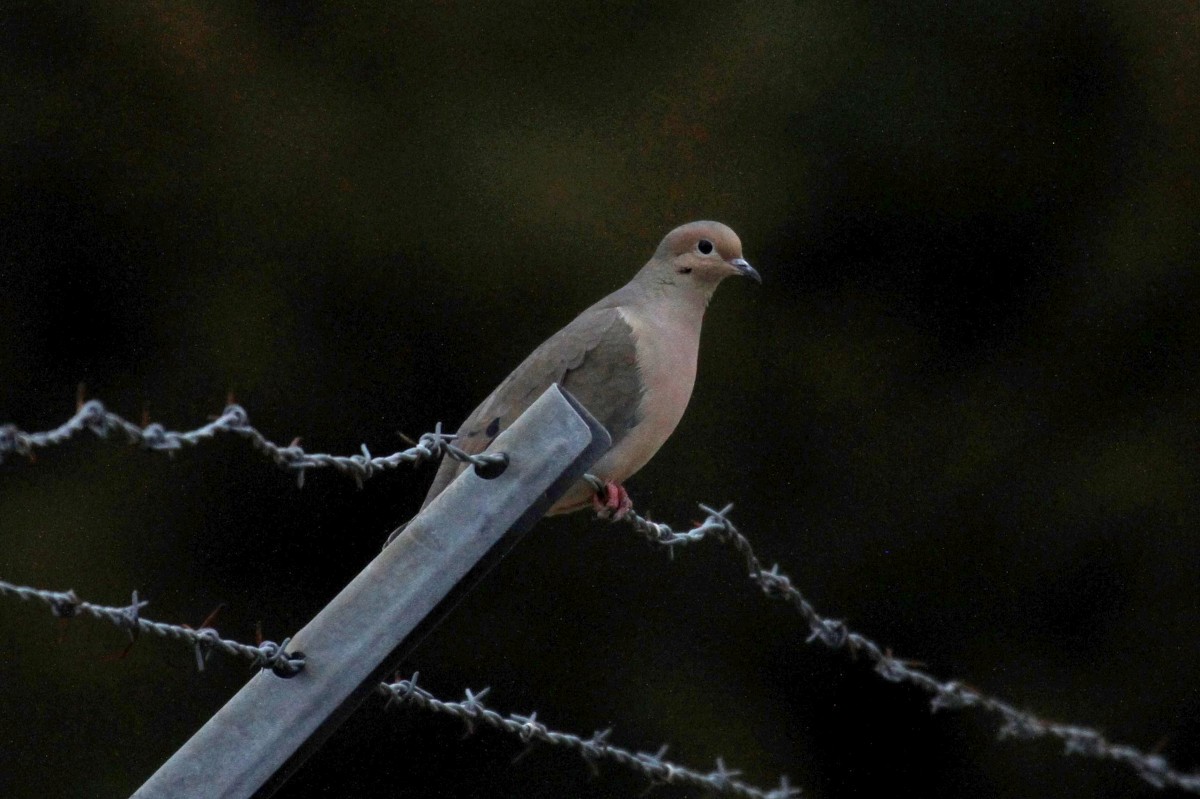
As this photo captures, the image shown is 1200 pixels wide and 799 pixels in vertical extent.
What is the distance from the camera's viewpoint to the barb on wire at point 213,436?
141 centimetres

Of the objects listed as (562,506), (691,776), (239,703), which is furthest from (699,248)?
(239,703)

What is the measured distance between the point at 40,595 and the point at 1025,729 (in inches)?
73.9

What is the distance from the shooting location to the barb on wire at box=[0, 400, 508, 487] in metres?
1.41

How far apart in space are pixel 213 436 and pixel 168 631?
8.4 inches

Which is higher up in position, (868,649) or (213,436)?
(868,649)

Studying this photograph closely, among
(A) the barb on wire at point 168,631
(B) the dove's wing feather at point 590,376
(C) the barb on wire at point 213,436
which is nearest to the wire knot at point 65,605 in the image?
(A) the barb on wire at point 168,631

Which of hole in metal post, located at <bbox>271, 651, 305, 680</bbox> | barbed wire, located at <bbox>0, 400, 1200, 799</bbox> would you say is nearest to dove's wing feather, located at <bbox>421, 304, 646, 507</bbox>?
barbed wire, located at <bbox>0, 400, 1200, 799</bbox>

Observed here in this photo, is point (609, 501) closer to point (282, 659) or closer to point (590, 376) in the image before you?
point (590, 376)

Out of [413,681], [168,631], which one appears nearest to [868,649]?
[413,681]

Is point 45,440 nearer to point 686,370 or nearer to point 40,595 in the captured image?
point 40,595

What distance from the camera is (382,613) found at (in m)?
1.70

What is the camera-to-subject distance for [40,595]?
160 centimetres

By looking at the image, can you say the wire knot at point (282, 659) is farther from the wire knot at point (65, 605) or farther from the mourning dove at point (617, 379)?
the mourning dove at point (617, 379)

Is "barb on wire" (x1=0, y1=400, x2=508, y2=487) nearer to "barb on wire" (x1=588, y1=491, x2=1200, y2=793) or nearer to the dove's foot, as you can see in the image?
"barb on wire" (x1=588, y1=491, x2=1200, y2=793)
